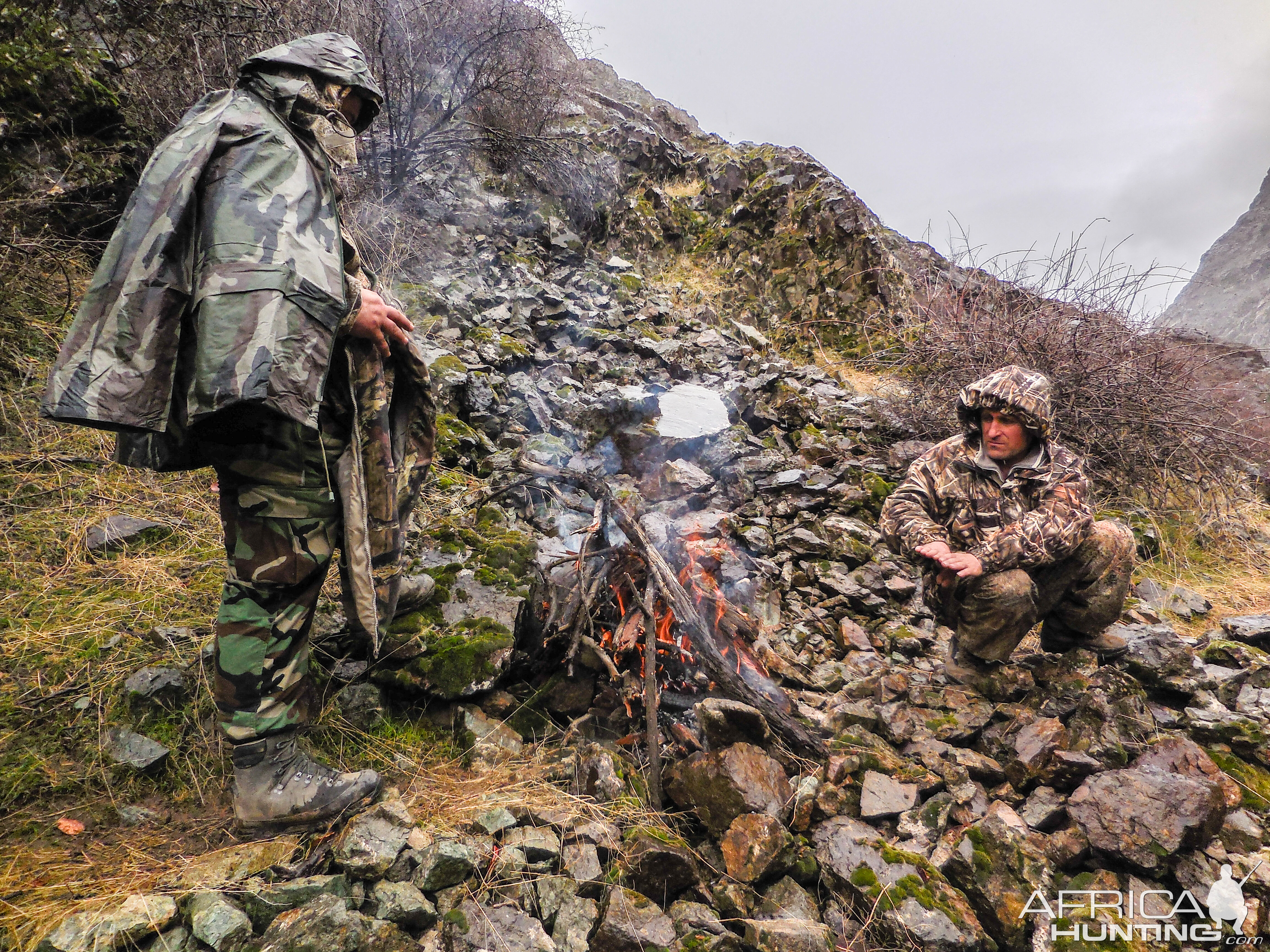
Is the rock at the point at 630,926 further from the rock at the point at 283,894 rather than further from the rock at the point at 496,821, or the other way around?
the rock at the point at 283,894

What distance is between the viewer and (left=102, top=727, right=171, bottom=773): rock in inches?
73.6

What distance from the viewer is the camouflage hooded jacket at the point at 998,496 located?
2697 millimetres

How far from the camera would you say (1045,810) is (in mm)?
2104

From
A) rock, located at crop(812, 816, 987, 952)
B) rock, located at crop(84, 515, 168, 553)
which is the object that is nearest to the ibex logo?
rock, located at crop(812, 816, 987, 952)

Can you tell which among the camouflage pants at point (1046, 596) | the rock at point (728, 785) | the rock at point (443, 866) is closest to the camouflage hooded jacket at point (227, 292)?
the rock at point (443, 866)

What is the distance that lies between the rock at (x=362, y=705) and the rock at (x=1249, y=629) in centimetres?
468

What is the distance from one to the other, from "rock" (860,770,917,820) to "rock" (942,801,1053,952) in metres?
0.21

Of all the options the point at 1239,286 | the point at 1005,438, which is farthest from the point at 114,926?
the point at 1239,286

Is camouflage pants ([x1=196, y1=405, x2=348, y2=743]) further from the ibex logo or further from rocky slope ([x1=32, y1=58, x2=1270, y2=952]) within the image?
the ibex logo

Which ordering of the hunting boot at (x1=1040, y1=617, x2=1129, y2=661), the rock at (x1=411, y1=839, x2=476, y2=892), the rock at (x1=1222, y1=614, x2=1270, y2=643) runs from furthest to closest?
1. the rock at (x1=1222, y1=614, x2=1270, y2=643)
2. the hunting boot at (x1=1040, y1=617, x2=1129, y2=661)
3. the rock at (x1=411, y1=839, x2=476, y2=892)

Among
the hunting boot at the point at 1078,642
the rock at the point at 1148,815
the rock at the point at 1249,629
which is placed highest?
the rock at the point at 1249,629

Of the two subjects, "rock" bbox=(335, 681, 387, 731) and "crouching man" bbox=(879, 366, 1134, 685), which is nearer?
"rock" bbox=(335, 681, 387, 731)

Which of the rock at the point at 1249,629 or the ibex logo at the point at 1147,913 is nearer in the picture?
the ibex logo at the point at 1147,913

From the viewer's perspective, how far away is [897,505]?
304 cm
